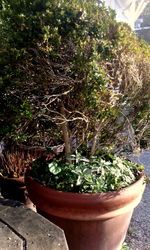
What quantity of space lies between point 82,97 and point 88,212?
793 mm

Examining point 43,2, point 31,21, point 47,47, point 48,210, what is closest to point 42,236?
point 48,210

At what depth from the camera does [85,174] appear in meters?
1.91

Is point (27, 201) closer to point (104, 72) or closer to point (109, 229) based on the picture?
point (109, 229)

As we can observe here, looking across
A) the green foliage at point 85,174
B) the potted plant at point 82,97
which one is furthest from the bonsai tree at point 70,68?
the green foliage at point 85,174

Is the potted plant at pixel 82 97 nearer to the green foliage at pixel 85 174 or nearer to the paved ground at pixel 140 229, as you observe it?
the green foliage at pixel 85 174

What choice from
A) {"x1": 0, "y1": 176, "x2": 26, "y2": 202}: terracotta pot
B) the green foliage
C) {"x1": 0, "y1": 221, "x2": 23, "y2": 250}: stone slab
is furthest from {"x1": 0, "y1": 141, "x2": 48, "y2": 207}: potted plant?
{"x1": 0, "y1": 221, "x2": 23, "y2": 250}: stone slab

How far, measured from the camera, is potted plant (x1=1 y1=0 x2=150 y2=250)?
63.5 inches

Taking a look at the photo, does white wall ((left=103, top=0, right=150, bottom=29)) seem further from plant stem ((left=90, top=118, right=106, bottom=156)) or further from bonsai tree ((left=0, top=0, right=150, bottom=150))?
plant stem ((left=90, top=118, right=106, bottom=156))

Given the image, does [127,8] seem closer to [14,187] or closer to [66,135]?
[66,135]

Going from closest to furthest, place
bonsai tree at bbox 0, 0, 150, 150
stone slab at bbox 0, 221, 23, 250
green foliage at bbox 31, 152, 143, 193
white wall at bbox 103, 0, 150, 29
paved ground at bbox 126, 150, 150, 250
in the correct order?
1. stone slab at bbox 0, 221, 23, 250
2. bonsai tree at bbox 0, 0, 150, 150
3. green foliage at bbox 31, 152, 143, 193
4. paved ground at bbox 126, 150, 150, 250
5. white wall at bbox 103, 0, 150, 29

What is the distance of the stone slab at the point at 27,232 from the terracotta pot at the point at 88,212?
269mm

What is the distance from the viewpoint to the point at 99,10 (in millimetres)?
1746

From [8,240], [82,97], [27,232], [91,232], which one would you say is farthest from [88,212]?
[82,97]

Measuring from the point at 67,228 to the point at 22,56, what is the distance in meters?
1.24
